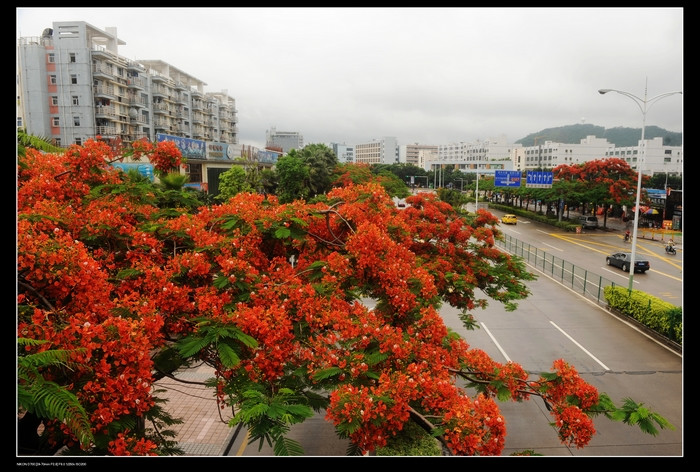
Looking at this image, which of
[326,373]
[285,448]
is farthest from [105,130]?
[285,448]

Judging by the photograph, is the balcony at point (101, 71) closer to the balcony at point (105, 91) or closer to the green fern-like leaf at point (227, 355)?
the balcony at point (105, 91)

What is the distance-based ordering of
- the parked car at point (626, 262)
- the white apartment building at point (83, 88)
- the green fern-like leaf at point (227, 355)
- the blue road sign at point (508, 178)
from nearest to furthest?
1. the green fern-like leaf at point (227, 355)
2. the parked car at point (626, 262)
3. the white apartment building at point (83, 88)
4. the blue road sign at point (508, 178)

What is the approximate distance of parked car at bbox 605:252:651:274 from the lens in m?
23.6

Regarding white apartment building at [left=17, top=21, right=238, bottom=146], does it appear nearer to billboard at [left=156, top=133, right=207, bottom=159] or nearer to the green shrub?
billboard at [left=156, top=133, right=207, bottom=159]

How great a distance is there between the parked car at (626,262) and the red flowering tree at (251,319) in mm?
22159

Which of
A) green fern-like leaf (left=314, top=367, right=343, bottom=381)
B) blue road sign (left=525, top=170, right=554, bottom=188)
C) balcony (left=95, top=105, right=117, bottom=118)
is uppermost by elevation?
balcony (left=95, top=105, right=117, bottom=118)

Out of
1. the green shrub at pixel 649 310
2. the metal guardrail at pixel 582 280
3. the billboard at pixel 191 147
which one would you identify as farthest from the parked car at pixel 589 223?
→ the billboard at pixel 191 147

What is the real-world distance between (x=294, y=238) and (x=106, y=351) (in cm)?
277

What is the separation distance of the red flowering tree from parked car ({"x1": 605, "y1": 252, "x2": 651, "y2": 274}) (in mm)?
22159

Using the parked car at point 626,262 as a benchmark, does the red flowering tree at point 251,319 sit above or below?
above

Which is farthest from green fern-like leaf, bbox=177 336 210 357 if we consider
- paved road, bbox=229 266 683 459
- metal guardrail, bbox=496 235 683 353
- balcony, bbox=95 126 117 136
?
balcony, bbox=95 126 117 136

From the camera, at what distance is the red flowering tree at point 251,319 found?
3.49 meters

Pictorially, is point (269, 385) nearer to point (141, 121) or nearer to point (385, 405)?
point (385, 405)

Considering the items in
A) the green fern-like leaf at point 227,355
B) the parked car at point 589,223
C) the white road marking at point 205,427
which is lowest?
the white road marking at point 205,427
